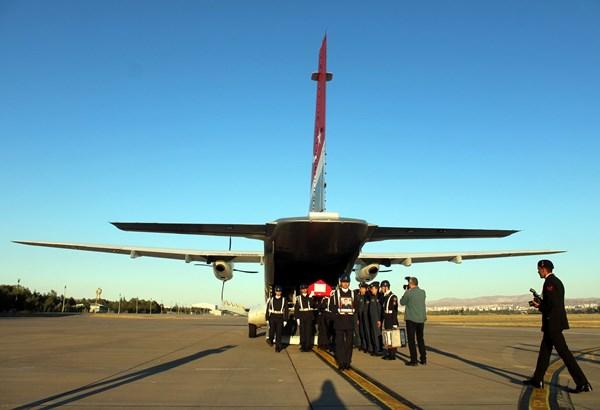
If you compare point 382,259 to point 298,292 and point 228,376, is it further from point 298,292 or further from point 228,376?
point 228,376

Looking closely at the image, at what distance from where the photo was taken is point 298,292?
14562mm

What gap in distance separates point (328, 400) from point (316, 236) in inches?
200

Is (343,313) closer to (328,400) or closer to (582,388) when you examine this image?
(328,400)

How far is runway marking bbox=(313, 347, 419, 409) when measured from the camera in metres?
5.54

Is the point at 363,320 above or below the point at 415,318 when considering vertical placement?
below

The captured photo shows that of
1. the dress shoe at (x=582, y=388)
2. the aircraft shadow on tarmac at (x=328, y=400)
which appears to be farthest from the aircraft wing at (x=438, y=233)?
the aircraft shadow on tarmac at (x=328, y=400)

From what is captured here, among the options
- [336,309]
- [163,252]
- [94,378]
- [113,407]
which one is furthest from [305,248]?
[163,252]

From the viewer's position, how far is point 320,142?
13602 mm

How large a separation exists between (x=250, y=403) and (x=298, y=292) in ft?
29.4

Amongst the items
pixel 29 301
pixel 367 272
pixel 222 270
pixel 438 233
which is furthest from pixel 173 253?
pixel 29 301

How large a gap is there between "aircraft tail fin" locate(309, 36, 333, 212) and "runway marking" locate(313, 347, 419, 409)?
5.11m

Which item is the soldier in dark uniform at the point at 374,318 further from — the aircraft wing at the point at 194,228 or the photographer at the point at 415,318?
the aircraft wing at the point at 194,228

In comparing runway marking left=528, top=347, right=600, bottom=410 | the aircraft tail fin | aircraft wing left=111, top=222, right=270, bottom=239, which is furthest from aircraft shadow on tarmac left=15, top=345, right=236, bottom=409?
the aircraft tail fin

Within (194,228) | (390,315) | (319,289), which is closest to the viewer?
(194,228)
